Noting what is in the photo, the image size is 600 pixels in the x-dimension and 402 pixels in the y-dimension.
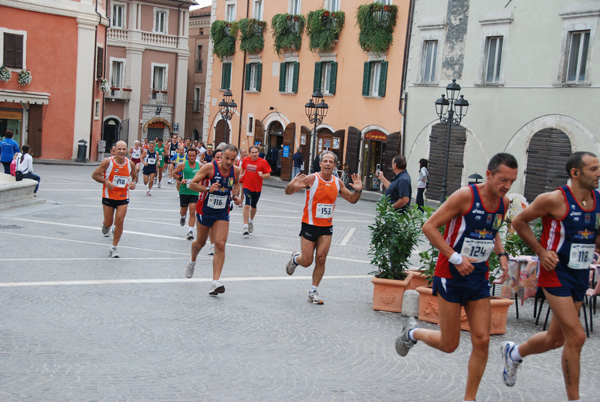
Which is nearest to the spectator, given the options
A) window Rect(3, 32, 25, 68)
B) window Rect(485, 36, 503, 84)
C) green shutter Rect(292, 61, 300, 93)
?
window Rect(485, 36, 503, 84)

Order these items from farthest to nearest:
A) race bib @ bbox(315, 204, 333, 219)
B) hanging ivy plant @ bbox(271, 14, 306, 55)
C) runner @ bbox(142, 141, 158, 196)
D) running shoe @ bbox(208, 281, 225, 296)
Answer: hanging ivy plant @ bbox(271, 14, 306, 55) → runner @ bbox(142, 141, 158, 196) → race bib @ bbox(315, 204, 333, 219) → running shoe @ bbox(208, 281, 225, 296)

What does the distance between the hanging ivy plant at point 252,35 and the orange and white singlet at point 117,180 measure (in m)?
30.1

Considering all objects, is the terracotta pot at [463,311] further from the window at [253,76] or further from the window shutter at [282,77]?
the window at [253,76]

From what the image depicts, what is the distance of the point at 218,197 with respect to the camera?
1013 cm

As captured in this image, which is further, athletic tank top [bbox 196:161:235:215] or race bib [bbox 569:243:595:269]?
athletic tank top [bbox 196:161:235:215]

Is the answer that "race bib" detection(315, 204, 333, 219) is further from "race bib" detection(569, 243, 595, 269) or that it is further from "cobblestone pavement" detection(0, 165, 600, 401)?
"race bib" detection(569, 243, 595, 269)

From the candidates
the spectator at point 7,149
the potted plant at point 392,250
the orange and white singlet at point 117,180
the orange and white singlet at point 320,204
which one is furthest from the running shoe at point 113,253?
the spectator at point 7,149

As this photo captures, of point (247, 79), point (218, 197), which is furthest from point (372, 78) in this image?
point (218, 197)

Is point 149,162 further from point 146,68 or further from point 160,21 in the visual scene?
point 160,21

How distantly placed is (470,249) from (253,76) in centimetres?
3788

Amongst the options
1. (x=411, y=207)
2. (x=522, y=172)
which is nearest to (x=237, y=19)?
(x=522, y=172)

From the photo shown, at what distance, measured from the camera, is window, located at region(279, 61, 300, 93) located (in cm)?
3953

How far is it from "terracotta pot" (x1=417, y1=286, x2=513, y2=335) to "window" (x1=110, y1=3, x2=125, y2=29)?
1886 inches

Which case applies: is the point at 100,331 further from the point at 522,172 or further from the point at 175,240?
the point at 522,172
